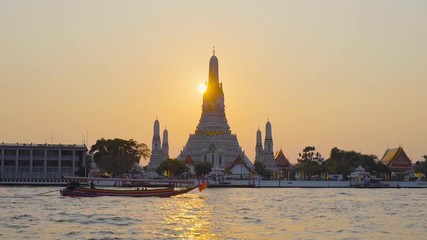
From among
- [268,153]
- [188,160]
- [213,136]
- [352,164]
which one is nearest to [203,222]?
[188,160]

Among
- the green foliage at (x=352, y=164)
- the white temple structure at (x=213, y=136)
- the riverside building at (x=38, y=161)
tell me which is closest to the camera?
the riverside building at (x=38, y=161)

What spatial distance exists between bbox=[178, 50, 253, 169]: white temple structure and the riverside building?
28639mm

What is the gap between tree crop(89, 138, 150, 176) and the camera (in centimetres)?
12232

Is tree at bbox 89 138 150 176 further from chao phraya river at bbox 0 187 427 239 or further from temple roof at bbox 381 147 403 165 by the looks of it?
chao phraya river at bbox 0 187 427 239

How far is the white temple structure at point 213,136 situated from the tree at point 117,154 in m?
15.9

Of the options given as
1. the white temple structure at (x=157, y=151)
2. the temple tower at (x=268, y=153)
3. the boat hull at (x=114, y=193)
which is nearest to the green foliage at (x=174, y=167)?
the white temple structure at (x=157, y=151)

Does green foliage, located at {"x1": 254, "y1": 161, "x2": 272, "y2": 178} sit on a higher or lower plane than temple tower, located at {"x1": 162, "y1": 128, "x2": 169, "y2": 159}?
lower

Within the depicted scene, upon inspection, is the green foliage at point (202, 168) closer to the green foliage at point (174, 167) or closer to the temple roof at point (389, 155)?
the green foliage at point (174, 167)

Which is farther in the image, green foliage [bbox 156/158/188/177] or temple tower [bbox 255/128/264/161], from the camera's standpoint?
temple tower [bbox 255/128/264/161]

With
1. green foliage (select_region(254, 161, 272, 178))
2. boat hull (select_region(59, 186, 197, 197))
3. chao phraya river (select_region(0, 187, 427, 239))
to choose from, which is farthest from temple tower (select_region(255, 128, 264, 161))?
chao phraya river (select_region(0, 187, 427, 239))

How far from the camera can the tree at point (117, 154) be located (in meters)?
122

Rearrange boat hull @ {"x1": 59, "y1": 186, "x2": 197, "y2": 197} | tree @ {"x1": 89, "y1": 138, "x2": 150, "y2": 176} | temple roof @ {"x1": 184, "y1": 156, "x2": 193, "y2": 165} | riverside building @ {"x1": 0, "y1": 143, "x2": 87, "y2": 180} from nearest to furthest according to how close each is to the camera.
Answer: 1. boat hull @ {"x1": 59, "y1": 186, "x2": 197, "y2": 197}
2. tree @ {"x1": 89, "y1": 138, "x2": 150, "y2": 176}
3. riverside building @ {"x1": 0, "y1": 143, "x2": 87, "y2": 180}
4. temple roof @ {"x1": 184, "y1": 156, "x2": 193, "y2": 165}

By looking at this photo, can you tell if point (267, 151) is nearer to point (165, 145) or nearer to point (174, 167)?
point (165, 145)

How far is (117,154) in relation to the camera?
426 feet
